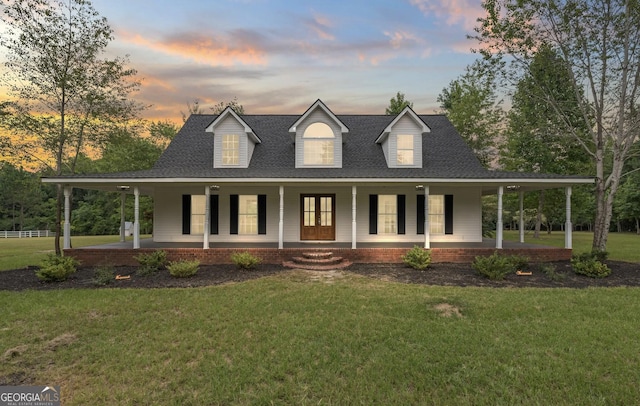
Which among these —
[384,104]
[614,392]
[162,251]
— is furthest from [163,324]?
Answer: [384,104]

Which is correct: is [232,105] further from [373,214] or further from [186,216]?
[373,214]

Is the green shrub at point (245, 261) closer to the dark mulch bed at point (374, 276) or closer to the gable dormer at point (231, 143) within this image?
the dark mulch bed at point (374, 276)

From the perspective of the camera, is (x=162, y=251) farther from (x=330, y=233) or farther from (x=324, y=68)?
(x=324, y=68)

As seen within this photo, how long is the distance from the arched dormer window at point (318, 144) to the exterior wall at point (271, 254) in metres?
4.21

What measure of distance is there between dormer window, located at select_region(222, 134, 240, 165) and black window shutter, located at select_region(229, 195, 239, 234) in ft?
5.27

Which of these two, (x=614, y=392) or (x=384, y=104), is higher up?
(x=384, y=104)

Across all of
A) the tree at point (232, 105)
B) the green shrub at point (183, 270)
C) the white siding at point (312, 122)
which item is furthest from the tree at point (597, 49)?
the tree at point (232, 105)

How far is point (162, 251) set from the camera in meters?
10.4

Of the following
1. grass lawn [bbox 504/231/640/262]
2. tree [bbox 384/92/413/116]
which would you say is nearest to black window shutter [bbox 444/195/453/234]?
grass lawn [bbox 504/231/640/262]

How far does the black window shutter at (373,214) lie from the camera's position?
13.4 metres

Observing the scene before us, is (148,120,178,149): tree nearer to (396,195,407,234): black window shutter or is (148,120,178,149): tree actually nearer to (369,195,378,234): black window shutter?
(369,195,378,234): black window shutter

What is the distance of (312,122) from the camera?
13.3 m

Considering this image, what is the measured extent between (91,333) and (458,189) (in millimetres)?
13455

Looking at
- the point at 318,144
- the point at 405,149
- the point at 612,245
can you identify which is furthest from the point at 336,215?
the point at 612,245
